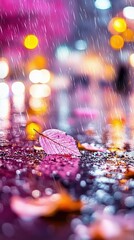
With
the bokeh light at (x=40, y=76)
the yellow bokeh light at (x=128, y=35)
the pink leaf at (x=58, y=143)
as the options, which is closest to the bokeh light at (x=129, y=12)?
the yellow bokeh light at (x=128, y=35)

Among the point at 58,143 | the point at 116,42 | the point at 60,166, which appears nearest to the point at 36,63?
the point at 116,42

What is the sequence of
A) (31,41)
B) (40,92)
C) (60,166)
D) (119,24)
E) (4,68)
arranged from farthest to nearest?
(31,41) < (4,68) < (119,24) < (40,92) < (60,166)

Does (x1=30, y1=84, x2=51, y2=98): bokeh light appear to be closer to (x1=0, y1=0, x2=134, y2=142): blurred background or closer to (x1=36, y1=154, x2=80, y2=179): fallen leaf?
(x1=0, y1=0, x2=134, y2=142): blurred background

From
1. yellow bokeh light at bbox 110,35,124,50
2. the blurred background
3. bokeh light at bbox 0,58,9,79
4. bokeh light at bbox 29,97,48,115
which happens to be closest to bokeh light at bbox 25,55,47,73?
the blurred background

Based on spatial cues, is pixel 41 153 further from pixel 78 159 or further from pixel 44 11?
pixel 44 11

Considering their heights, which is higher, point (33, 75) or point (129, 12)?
point (129, 12)

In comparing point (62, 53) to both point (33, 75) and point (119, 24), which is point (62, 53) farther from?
point (119, 24)

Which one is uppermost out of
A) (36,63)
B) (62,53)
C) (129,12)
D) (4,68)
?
(129,12)

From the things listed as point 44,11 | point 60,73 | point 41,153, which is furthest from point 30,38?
point 41,153
